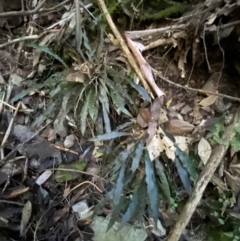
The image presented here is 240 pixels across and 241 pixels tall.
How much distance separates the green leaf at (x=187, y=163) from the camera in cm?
126

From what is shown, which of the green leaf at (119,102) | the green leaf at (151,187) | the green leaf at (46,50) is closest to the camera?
the green leaf at (151,187)

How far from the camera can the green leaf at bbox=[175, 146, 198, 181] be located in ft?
4.15

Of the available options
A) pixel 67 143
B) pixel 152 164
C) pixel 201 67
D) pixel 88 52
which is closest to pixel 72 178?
pixel 67 143

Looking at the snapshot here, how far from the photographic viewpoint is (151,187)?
124 centimetres

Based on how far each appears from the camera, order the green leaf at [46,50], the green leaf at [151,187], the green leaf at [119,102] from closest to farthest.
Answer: the green leaf at [151,187], the green leaf at [119,102], the green leaf at [46,50]

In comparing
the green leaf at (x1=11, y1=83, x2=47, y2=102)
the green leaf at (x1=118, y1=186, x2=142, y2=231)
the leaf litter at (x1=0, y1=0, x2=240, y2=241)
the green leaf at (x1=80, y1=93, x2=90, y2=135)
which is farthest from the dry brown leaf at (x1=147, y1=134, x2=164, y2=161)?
the green leaf at (x1=11, y1=83, x2=47, y2=102)

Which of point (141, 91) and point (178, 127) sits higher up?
point (141, 91)

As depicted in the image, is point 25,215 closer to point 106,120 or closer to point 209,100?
point 106,120

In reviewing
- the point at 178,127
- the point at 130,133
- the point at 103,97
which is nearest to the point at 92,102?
the point at 103,97

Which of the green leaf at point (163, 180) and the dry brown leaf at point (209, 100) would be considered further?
the dry brown leaf at point (209, 100)

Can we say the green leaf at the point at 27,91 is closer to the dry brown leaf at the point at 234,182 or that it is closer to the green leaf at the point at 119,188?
the green leaf at the point at 119,188

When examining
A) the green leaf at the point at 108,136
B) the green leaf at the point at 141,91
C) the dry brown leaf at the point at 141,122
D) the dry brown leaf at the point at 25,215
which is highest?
the green leaf at the point at 141,91

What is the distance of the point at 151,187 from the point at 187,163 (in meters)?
0.13

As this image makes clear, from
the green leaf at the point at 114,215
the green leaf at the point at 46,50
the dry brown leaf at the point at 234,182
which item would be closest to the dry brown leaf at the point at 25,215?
the green leaf at the point at 114,215
